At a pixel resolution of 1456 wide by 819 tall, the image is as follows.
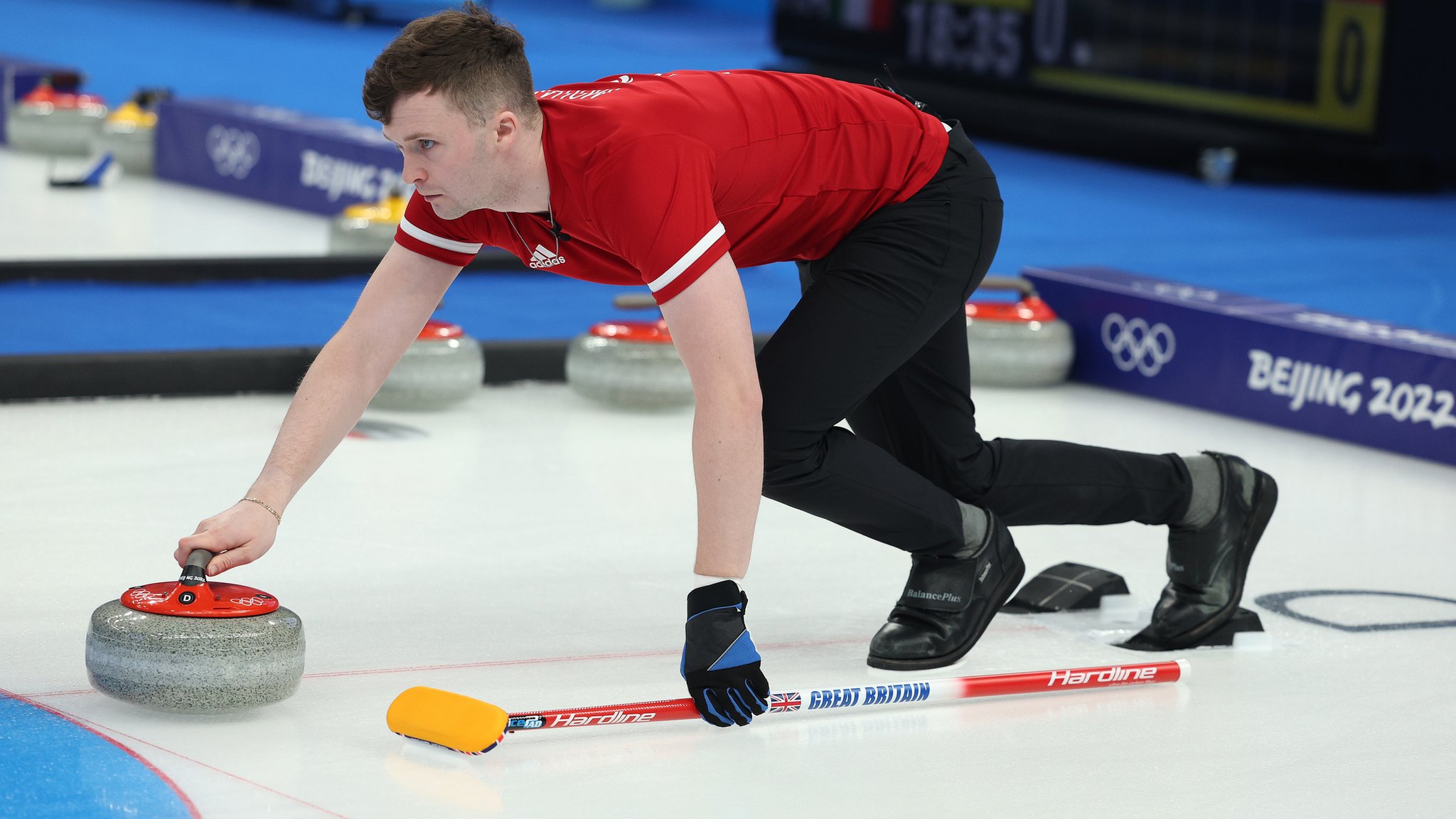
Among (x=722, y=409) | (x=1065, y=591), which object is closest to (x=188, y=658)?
(x=722, y=409)

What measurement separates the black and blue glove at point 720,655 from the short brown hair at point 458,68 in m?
0.59

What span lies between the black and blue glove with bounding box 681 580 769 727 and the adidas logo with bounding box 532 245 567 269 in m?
0.44

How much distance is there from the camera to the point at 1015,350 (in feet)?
15.3

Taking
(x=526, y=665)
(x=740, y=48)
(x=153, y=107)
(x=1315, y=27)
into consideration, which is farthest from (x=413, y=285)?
(x=740, y=48)

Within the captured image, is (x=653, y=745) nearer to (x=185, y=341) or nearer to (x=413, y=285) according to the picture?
(x=413, y=285)

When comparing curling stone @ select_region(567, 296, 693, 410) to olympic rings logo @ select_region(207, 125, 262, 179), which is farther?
olympic rings logo @ select_region(207, 125, 262, 179)

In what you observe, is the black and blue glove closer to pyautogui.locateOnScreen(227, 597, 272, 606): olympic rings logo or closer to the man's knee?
the man's knee

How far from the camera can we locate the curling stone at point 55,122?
26.9 feet

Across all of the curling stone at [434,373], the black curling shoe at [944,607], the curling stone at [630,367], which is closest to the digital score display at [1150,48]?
the curling stone at [630,367]

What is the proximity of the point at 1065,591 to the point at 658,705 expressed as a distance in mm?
948

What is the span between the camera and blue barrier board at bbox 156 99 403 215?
23.2 ft

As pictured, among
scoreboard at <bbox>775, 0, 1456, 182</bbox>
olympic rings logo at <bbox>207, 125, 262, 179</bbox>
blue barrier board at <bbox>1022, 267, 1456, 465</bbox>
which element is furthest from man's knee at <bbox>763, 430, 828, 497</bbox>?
scoreboard at <bbox>775, 0, 1456, 182</bbox>

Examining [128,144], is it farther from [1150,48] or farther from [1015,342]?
[1150,48]

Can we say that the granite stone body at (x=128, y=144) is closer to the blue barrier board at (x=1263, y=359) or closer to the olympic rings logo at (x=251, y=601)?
the blue barrier board at (x=1263, y=359)
